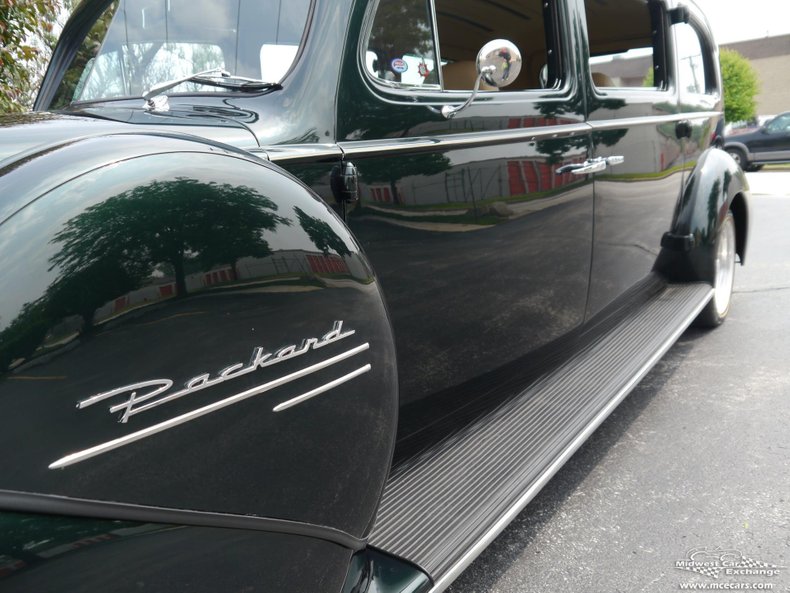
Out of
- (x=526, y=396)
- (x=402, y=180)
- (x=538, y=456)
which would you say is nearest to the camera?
(x=402, y=180)

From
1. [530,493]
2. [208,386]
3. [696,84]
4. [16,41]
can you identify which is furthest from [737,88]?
[208,386]

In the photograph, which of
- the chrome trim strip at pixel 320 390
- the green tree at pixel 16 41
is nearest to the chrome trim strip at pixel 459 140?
the chrome trim strip at pixel 320 390

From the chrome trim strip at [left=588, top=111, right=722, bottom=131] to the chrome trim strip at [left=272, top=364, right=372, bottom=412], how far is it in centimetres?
182

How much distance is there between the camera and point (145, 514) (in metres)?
1.00

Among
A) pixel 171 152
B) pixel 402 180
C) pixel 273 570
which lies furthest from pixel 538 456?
pixel 171 152

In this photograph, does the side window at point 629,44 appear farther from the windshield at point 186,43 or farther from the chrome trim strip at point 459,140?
the windshield at point 186,43

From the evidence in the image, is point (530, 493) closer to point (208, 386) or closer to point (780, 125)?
point (208, 386)

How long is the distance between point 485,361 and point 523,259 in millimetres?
386

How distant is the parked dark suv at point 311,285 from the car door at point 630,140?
0.02m

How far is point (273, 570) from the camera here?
1207 millimetres

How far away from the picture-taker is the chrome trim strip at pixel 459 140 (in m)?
1.80

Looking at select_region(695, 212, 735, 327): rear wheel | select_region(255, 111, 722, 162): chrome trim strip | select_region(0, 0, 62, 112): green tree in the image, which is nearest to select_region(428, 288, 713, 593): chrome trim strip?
select_region(255, 111, 722, 162): chrome trim strip

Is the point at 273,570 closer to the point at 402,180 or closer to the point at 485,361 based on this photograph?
the point at 402,180

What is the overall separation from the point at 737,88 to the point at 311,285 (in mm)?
31408
